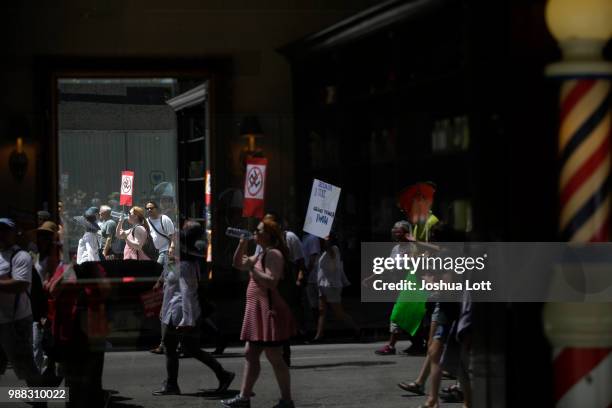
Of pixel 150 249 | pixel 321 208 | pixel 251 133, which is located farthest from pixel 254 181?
pixel 150 249

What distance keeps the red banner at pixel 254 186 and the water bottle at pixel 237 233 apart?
0.08 meters

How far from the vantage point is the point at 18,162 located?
5.09 metres

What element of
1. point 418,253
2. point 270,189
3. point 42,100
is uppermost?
point 42,100

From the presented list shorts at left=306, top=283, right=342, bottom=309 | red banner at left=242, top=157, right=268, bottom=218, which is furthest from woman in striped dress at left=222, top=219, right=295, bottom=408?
shorts at left=306, top=283, right=342, bottom=309

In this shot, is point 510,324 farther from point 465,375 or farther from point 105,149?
point 105,149

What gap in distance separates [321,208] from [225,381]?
1055 millimetres

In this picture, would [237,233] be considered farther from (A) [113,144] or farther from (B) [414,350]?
(B) [414,350]

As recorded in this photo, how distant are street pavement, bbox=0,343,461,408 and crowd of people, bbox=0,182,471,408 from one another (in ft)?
Result: 0.15

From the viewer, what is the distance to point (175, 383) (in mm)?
5590

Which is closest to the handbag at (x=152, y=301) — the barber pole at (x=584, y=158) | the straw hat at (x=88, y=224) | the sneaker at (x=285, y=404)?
the straw hat at (x=88, y=224)

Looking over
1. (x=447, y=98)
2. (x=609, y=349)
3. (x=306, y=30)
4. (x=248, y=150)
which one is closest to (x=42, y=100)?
(x=248, y=150)

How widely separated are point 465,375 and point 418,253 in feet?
2.43

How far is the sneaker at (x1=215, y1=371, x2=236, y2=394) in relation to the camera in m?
5.52

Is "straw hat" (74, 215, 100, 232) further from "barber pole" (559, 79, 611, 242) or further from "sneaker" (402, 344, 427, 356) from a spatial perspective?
"barber pole" (559, 79, 611, 242)
